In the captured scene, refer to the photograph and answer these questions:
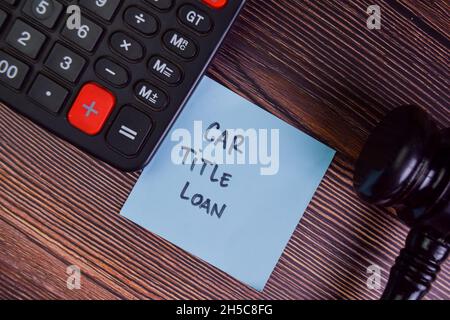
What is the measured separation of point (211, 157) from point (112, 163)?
0.09 m

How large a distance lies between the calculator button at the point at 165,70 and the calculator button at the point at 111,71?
0.02 metres

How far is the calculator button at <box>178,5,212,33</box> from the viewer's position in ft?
1.18

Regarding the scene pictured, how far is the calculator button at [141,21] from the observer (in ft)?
1.18

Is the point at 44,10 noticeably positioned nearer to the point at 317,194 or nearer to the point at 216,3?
the point at 216,3

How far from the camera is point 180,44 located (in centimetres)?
36

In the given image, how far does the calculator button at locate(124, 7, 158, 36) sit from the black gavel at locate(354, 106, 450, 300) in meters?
0.18

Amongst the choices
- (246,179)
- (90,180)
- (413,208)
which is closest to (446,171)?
(413,208)

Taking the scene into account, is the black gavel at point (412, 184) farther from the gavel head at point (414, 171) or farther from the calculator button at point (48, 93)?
the calculator button at point (48, 93)

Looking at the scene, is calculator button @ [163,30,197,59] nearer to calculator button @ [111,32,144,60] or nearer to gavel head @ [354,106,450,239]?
calculator button @ [111,32,144,60]

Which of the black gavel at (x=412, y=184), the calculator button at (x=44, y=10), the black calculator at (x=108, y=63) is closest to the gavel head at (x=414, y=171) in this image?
the black gavel at (x=412, y=184)

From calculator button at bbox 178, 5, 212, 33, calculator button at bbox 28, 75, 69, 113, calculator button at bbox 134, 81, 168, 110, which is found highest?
calculator button at bbox 178, 5, 212, 33

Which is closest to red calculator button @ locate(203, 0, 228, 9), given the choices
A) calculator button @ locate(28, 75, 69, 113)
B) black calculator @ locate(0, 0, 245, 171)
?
black calculator @ locate(0, 0, 245, 171)

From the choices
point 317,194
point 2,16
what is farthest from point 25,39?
point 317,194

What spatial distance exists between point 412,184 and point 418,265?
6 centimetres
